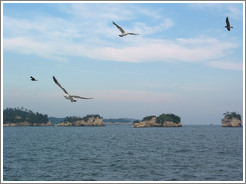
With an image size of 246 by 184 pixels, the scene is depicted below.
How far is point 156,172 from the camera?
30.7 m

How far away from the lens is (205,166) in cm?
3466

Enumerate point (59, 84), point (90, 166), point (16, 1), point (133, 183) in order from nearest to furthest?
point (59, 84), point (16, 1), point (133, 183), point (90, 166)

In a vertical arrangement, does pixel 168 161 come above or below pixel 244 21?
below

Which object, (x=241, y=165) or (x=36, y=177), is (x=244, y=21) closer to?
(x=241, y=165)

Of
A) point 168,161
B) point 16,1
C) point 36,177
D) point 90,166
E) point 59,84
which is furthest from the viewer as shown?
point 168,161

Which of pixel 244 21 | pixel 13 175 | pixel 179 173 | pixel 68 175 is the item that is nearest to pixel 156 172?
pixel 179 173

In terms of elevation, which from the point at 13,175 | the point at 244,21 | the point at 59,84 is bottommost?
the point at 13,175

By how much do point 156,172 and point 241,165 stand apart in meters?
11.9

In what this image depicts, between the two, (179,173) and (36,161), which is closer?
(179,173)

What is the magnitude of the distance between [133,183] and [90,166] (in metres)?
10.8

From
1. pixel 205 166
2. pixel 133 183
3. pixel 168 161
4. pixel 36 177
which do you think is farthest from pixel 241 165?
pixel 36 177

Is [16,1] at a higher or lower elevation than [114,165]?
higher

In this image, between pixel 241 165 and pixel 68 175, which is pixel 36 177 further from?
pixel 241 165

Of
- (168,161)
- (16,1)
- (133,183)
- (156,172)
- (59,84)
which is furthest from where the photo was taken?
(168,161)
